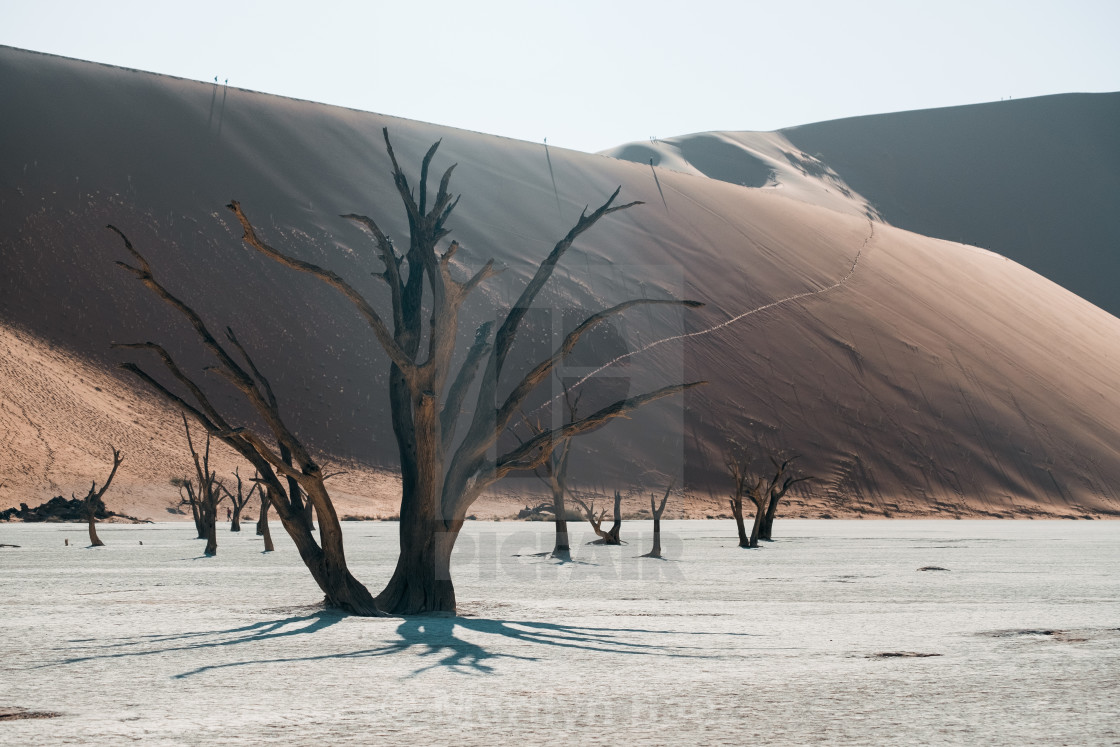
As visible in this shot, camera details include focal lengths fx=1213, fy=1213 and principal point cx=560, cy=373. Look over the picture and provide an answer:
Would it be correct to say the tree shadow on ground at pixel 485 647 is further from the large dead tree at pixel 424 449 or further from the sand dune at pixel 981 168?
the sand dune at pixel 981 168

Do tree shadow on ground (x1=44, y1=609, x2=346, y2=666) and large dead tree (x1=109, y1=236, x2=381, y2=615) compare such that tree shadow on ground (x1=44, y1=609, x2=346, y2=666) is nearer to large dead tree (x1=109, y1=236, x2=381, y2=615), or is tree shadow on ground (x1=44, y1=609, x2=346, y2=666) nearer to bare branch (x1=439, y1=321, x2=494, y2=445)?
large dead tree (x1=109, y1=236, x2=381, y2=615)

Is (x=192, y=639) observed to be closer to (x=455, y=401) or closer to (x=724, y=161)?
(x=455, y=401)

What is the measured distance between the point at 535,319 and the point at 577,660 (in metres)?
59.6

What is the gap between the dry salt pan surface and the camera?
7.05m

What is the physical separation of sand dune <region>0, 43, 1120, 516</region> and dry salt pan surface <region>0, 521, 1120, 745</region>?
38.0 m

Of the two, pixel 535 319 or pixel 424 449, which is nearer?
pixel 424 449

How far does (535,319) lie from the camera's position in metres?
69.2

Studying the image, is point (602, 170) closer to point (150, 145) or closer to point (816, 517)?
point (150, 145)

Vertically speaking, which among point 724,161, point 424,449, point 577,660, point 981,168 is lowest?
point 577,660

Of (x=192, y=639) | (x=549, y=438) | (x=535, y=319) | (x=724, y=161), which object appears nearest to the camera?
(x=192, y=639)

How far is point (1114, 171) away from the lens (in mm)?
142125

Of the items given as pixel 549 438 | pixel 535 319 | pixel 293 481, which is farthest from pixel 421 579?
pixel 535 319

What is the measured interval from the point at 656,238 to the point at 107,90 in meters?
35.9

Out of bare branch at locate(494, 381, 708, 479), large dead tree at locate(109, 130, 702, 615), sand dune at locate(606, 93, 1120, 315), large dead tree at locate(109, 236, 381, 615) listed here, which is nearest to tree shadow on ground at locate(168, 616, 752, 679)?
large dead tree at locate(109, 130, 702, 615)
